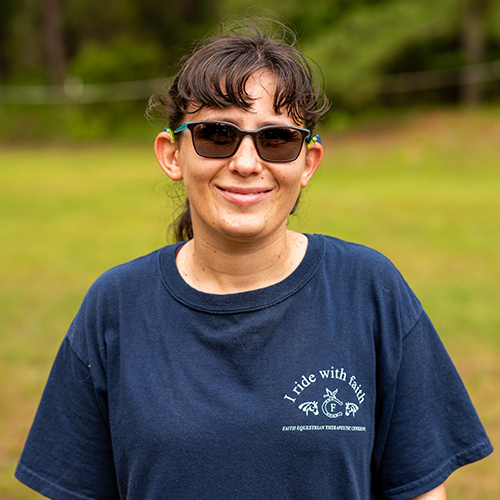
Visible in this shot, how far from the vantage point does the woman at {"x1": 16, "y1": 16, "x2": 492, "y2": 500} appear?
1.51 meters

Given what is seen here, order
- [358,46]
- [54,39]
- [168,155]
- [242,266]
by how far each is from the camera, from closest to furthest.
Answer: [242,266], [168,155], [358,46], [54,39]

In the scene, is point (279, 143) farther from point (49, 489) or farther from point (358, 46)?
point (358, 46)

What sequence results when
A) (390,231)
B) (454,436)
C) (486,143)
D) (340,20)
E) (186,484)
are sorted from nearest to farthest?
(186,484) < (454,436) < (390,231) < (486,143) < (340,20)

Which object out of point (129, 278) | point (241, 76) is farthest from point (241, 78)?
point (129, 278)

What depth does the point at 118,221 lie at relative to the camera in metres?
11.2

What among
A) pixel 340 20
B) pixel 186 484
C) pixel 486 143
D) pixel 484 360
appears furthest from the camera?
pixel 340 20

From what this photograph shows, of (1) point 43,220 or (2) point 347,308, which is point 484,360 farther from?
(1) point 43,220

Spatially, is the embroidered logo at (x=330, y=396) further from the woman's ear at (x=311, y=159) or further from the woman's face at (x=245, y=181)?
the woman's ear at (x=311, y=159)

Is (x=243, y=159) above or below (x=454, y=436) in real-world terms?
above

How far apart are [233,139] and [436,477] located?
0.97 metres

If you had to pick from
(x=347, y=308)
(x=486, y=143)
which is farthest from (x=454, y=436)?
(x=486, y=143)

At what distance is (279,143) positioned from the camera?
159 centimetres

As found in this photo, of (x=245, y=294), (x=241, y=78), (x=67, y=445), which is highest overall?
(x=241, y=78)

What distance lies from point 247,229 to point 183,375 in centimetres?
38
